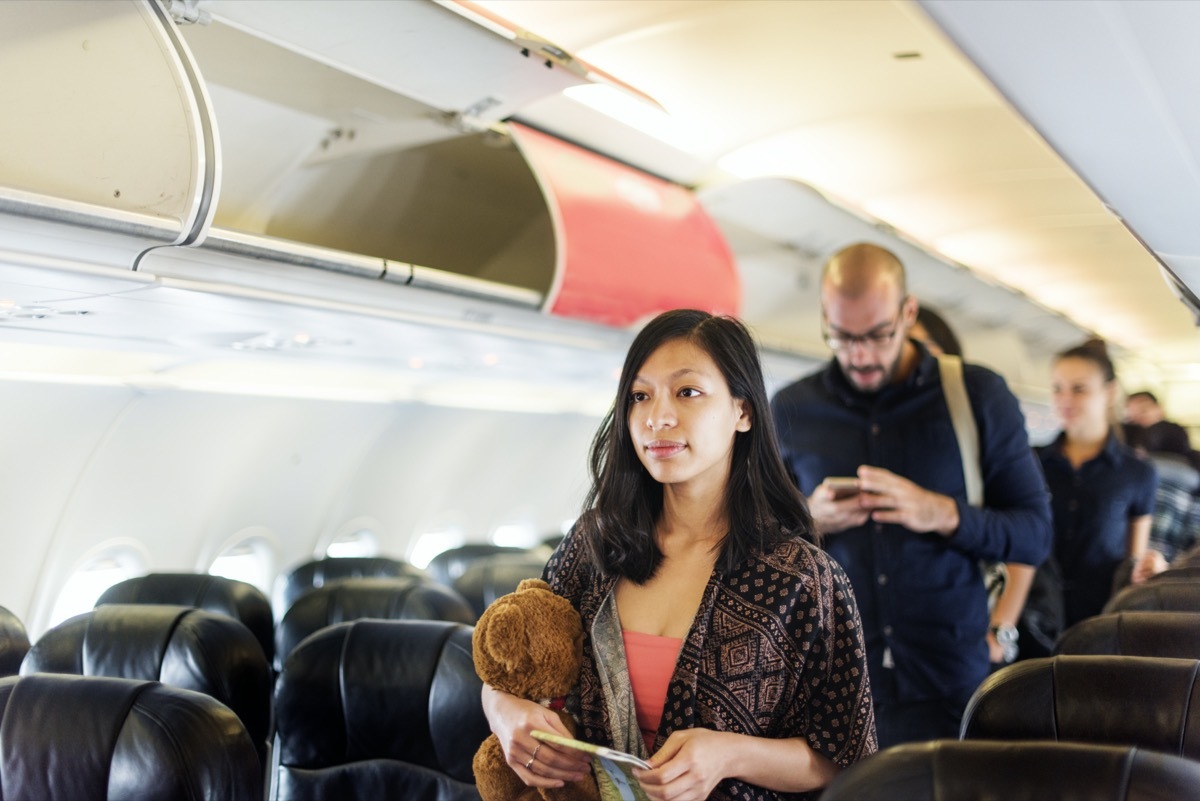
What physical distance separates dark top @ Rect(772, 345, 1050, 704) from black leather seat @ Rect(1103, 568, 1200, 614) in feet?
1.54

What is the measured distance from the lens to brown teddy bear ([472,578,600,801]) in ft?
6.38

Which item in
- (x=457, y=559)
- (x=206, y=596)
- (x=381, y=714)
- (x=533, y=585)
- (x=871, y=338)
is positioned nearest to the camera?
(x=533, y=585)

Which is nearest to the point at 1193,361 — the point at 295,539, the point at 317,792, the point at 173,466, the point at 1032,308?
the point at 1032,308

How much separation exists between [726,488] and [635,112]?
303 centimetres

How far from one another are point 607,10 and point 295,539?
4.47 metres

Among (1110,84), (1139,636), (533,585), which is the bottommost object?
(1139,636)

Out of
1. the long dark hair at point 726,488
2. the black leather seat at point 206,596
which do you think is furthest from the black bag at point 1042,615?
the black leather seat at point 206,596

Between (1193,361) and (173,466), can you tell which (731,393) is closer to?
(173,466)

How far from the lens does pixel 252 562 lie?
6.97 metres

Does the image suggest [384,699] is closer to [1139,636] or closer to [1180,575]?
[1139,636]

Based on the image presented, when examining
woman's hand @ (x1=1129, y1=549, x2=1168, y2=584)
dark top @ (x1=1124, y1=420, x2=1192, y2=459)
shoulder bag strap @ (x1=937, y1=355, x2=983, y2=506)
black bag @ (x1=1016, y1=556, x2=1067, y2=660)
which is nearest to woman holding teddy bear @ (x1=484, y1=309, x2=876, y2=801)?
shoulder bag strap @ (x1=937, y1=355, x2=983, y2=506)

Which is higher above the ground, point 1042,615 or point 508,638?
point 508,638

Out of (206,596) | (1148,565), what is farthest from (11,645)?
(1148,565)

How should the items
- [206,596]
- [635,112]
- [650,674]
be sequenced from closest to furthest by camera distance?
[650,674]
[206,596]
[635,112]
